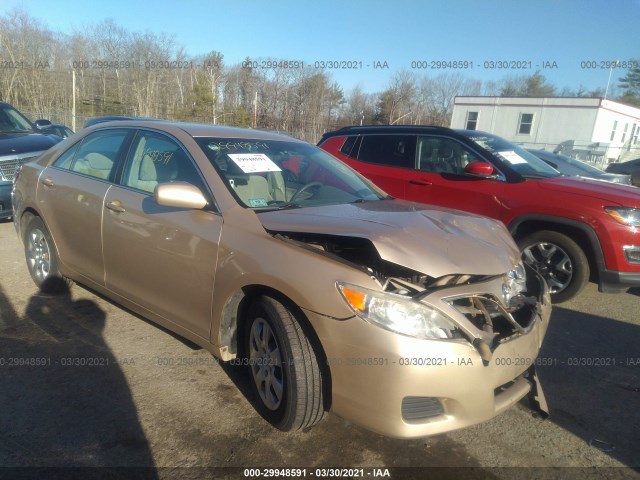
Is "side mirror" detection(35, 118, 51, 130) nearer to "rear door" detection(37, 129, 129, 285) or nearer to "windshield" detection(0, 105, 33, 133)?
"windshield" detection(0, 105, 33, 133)

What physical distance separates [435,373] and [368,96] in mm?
44994

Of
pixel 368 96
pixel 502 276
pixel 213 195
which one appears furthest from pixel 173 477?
pixel 368 96

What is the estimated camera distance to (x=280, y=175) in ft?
10.6

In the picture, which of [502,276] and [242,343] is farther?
[242,343]

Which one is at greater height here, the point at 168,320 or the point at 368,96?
the point at 368,96

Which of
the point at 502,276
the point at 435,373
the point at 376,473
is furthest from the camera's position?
the point at 502,276

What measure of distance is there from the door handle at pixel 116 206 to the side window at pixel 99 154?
0.95 feet

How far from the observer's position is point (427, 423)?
2123 mm

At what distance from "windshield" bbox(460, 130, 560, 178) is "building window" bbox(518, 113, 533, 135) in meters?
30.4

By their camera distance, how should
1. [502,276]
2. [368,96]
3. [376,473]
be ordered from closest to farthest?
[376,473]
[502,276]
[368,96]

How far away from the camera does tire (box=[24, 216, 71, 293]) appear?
13.7 feet

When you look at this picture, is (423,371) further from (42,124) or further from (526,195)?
(42,124)

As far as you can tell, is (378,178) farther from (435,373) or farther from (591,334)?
(435,373)

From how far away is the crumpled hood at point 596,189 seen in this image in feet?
14.7
